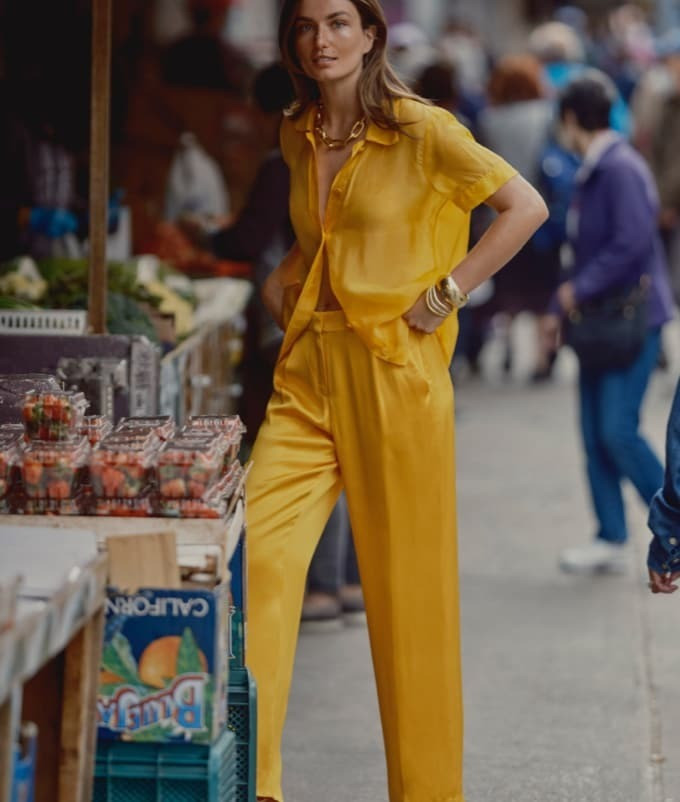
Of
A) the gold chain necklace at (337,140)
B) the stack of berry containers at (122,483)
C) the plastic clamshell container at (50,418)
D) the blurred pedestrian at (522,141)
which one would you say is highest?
the blurred pedestrian at (522,141)

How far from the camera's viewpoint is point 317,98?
14.5 ft

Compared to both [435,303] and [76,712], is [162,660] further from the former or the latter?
[435,303]

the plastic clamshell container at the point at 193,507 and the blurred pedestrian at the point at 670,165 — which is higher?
the blurred pedestrian at the point at 670,165

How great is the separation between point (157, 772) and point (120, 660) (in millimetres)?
233

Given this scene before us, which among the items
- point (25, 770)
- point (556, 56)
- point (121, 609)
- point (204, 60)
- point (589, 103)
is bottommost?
point (25, 770)

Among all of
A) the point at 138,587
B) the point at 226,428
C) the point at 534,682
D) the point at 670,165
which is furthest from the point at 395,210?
the point at 670,165

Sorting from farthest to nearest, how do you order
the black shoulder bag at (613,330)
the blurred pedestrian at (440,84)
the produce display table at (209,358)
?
the blurred pedestrian at (440,84) < the black shoulder bag at (613,330) < the produce display table at (209,358)

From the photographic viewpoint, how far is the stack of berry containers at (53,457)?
3.58 metres

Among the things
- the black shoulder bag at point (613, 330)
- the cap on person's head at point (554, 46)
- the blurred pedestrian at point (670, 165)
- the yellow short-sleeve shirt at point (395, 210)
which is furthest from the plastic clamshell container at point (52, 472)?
the cap on person's head at point (554, 46)

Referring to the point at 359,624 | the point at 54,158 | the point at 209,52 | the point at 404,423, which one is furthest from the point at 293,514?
the point at 209,52

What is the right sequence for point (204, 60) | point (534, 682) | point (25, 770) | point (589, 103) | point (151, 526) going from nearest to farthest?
point (25, 770), point (151, 526), point (534, 682), point (589, 103), point (204, 60)

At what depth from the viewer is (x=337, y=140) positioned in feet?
14.0

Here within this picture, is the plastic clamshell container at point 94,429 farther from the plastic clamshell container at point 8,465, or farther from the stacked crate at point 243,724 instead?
the stacked crate at point 243,724

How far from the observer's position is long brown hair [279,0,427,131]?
4.17 metres
